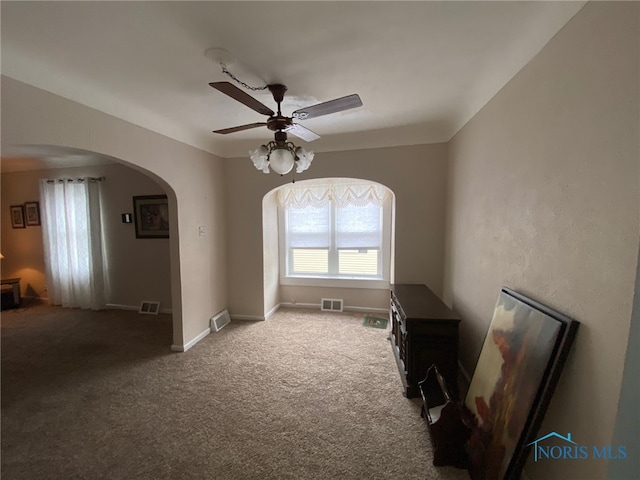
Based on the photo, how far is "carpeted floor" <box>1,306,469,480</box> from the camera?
1611mm

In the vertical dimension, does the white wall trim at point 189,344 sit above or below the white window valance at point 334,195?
below

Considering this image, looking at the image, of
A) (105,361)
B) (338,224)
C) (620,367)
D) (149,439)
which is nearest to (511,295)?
(620,367)

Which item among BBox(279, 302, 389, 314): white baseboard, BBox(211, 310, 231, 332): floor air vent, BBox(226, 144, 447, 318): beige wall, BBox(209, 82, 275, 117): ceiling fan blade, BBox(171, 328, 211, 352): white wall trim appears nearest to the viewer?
BBox(209, 82, 275, 117): ceiling fan blade

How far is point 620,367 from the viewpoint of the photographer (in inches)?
36.8

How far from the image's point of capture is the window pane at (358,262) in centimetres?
434

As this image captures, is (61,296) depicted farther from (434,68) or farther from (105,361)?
(434,68)

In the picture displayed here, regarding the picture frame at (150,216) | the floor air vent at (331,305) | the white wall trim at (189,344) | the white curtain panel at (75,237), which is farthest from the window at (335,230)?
the white curtain panel at (75,237)

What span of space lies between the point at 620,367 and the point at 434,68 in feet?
6.27

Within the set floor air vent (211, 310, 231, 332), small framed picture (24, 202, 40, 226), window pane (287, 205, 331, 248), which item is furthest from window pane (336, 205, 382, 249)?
small framed picture (24, 202, 40, 226)

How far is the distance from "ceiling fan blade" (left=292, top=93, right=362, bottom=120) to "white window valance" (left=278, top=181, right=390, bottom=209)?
2.37 metres

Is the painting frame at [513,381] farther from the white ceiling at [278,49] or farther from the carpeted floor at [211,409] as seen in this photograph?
the white ceiling at [278,49]

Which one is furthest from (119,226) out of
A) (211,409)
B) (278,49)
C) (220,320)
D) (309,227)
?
(278,49)

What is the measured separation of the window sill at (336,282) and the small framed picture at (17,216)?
4.92 m

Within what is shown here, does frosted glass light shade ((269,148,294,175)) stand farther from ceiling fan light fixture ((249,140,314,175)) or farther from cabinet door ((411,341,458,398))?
cabinet door ((411,341,458,398))
